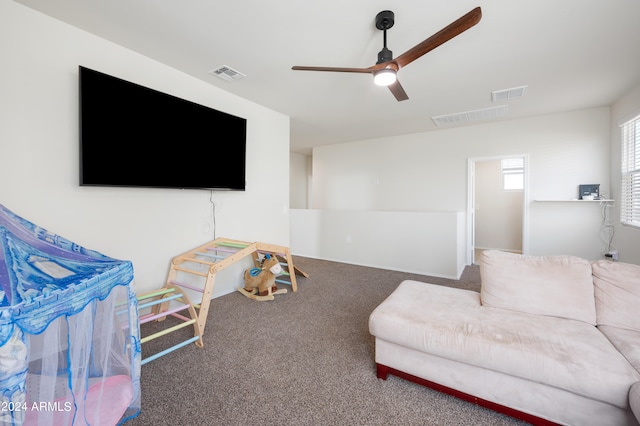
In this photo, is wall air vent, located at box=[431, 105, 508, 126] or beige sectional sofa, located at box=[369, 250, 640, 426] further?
wall air vent, located at box=[431, 105, 508, 126]

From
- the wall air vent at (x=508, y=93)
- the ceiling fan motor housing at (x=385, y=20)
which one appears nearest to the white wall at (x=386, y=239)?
the wall air vent at (x=508, y=93)

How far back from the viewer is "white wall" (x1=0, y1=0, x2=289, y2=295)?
1.87 metres

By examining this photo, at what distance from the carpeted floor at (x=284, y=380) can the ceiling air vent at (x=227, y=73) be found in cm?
252

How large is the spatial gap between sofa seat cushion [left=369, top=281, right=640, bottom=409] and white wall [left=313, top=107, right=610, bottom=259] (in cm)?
332

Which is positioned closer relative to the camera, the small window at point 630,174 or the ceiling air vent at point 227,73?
the ceiling air vent at point 227,73

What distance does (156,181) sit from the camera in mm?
2533

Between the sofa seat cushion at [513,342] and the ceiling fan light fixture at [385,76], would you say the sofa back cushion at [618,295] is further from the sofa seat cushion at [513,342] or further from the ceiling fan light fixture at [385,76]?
the ceiling fan light fixture at [385,76]

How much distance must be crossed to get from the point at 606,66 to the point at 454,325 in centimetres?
316

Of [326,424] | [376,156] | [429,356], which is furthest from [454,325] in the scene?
[376,156]

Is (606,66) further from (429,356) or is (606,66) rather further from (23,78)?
(23,78)

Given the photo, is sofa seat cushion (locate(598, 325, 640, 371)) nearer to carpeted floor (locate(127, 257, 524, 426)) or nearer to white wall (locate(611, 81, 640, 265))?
carpeted floor (locate(127, 257, 524, 426))

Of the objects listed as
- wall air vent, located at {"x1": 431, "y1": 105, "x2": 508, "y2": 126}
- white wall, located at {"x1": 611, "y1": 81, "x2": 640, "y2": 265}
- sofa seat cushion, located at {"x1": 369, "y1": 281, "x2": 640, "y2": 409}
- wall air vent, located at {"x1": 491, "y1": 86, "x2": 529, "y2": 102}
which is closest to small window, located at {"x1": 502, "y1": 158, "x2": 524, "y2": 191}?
white wall, located at {"x1": 611, "y1": 81, "x2": 640, "y2": 265}

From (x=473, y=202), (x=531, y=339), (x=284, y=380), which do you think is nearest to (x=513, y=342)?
(x=531, y=339)

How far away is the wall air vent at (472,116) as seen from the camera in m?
3.89
